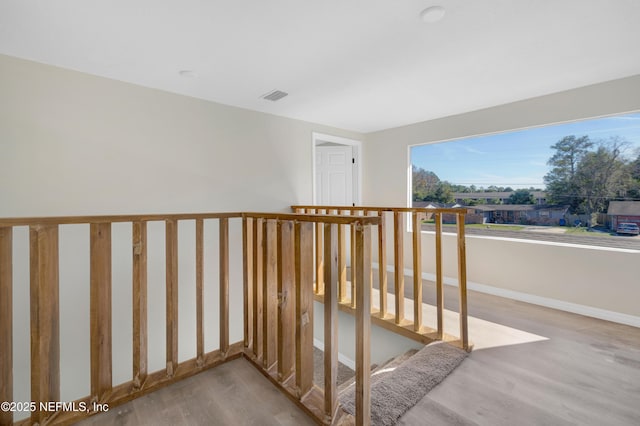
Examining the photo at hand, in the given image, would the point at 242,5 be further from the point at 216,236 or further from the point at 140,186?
the point at 216,236

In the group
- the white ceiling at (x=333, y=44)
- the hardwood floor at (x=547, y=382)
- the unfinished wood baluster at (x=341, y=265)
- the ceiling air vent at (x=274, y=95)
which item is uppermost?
the ceiling air vent at (x=274, y=95)

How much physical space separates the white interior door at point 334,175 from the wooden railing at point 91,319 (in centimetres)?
302

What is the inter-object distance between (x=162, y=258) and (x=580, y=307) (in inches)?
173

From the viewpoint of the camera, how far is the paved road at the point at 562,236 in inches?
115

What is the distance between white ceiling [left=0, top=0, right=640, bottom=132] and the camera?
1724 millimetres

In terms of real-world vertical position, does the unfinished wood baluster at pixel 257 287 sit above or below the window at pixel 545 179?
below

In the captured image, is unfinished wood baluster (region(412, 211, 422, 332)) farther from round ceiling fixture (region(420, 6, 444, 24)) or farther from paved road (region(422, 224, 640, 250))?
paved road (region(422, 224, 640, 250))

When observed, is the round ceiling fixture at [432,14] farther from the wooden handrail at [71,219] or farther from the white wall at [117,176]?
the white wall at [117,176]

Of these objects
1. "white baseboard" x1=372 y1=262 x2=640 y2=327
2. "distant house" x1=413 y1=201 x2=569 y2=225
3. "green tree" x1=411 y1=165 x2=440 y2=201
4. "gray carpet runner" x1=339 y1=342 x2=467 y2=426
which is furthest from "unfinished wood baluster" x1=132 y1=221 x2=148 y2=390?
"green tree" x1=411 y1=165 x2=440 y2=201

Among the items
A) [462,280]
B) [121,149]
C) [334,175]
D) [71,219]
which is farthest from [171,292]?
[334,175]

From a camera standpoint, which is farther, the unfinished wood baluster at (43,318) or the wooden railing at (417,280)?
the wooden railing at (417,280)

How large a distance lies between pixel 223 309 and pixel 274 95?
2249 millimetres

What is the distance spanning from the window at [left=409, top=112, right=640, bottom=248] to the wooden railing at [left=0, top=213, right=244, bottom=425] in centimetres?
288

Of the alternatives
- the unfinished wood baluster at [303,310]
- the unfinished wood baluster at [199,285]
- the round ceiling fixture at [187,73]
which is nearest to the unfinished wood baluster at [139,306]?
the unfinished wood baluster at [199,285]
